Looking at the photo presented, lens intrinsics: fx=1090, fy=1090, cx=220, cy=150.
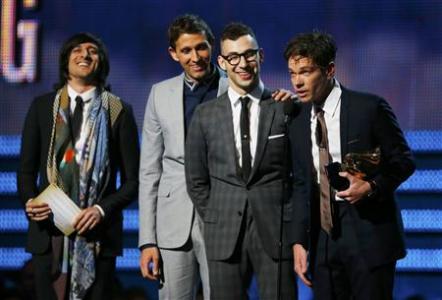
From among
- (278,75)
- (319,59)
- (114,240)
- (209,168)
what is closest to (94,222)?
(114,240)

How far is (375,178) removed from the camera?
4.03 metres

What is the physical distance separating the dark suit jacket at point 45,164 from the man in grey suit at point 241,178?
0.45 m

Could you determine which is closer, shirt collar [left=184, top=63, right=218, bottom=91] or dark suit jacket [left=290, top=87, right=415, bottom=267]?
dark suit jacket [left=290, top=87, right=415, bottom=267]

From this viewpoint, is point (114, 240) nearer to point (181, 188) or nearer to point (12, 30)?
point (181, 188)

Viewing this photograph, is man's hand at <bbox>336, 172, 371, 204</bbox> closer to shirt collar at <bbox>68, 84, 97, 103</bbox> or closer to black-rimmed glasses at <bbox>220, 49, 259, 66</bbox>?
black-rimmed glasses at <bbox>220, 49, 259, 66</bbox>

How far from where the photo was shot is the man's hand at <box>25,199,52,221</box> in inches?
184

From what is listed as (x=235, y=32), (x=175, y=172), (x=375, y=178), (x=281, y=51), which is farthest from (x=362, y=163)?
(x=281, y=51)

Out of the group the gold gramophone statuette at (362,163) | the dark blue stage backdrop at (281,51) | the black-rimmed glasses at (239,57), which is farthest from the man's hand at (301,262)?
the dark blue stage backdrop at (281,51)

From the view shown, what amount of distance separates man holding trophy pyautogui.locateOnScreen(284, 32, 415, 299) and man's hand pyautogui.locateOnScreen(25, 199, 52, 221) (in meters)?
1.13

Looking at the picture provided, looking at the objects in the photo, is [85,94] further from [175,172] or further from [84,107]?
[175,172]

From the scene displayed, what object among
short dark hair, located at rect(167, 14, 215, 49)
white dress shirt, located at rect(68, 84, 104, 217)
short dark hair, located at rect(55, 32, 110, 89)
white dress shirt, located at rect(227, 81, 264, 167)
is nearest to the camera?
white dress shirt, located at rect(227, 81, 264, 167)

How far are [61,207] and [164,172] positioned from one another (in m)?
0.46

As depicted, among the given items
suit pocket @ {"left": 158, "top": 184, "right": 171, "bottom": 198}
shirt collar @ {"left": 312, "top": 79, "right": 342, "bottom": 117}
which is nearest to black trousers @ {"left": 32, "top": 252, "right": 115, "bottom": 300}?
suit pocket @ {"left": 158, "top": 184, "right": 171, "bottom": 198}

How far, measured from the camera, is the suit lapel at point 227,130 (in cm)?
429
